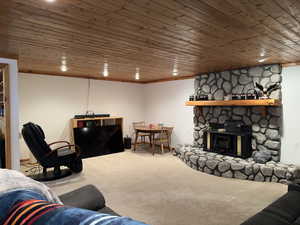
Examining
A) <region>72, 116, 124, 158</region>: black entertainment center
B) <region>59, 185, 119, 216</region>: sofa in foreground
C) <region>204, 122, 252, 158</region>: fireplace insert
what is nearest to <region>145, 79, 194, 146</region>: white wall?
<region>204, 122, 252, 158</region>: fireplace insert

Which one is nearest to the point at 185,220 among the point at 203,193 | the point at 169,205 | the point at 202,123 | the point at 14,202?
the point at 169,205

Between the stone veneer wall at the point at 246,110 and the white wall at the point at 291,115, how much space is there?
105 millimetres

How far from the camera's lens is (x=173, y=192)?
3396mm

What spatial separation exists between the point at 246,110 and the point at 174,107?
2327mm

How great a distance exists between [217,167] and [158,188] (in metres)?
1.40

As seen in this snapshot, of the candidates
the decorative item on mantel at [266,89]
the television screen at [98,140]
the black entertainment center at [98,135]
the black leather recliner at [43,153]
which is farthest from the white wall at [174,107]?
the black leather recliner at [43,153]

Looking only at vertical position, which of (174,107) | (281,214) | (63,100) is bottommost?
(281,214)

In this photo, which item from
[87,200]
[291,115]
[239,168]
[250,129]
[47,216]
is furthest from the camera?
[250,129]

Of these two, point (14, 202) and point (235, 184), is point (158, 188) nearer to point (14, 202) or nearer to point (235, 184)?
point (235, 184)

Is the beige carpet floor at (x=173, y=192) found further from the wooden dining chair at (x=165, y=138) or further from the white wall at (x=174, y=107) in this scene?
the white wall at (x=174, y=107)

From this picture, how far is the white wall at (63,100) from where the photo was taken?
518 cm

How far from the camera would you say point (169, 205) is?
2.95m

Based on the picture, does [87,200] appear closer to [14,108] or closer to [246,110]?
[14,108]

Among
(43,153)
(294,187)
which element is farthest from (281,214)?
(43,153)
